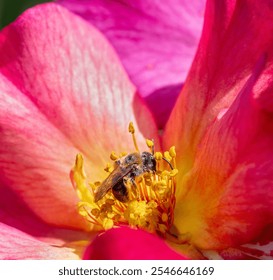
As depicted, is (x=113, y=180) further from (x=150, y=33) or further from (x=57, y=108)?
(x=150, y=33)

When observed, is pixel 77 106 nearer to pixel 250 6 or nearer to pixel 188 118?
pixel 188 118

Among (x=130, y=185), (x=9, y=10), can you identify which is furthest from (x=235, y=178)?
(x=9, y=10)

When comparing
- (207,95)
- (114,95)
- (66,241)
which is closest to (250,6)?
(207,95)

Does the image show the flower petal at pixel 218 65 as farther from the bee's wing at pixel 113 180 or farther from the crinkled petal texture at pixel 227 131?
the bee's wing at pixel 113 180

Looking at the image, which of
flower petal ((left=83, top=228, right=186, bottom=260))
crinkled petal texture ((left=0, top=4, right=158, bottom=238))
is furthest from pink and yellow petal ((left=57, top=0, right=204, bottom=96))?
flower petal ((left=83, top=228, right=186, bottom=260))

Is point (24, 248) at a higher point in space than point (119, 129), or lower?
lower

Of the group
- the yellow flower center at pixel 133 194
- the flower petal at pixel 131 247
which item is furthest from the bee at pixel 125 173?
the flower petal at pixel 131 247

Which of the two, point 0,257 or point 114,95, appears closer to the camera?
point 0,257
